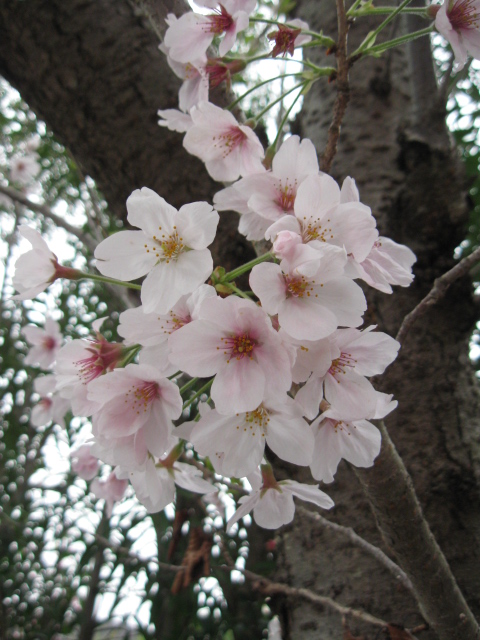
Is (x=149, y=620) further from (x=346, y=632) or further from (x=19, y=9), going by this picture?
(x=19, y=9)

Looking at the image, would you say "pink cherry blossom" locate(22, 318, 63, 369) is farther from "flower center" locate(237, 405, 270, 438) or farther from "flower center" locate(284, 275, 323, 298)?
"flower center" locate(284, 275, 323, 298)

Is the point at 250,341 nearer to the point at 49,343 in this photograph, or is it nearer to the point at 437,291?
the point at 437,291

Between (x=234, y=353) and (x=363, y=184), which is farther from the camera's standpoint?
(x=363, y=184)


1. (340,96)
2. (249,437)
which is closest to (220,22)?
(340,96)

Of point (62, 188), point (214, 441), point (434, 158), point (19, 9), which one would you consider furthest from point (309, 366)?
point (62, 188)

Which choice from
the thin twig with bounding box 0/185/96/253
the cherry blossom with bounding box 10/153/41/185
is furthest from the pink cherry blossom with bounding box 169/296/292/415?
the cherry blossom with bounding box 10/153/41/185

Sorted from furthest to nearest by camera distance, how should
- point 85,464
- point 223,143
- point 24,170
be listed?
point 24,170 < point 85,464 < point 223,143
